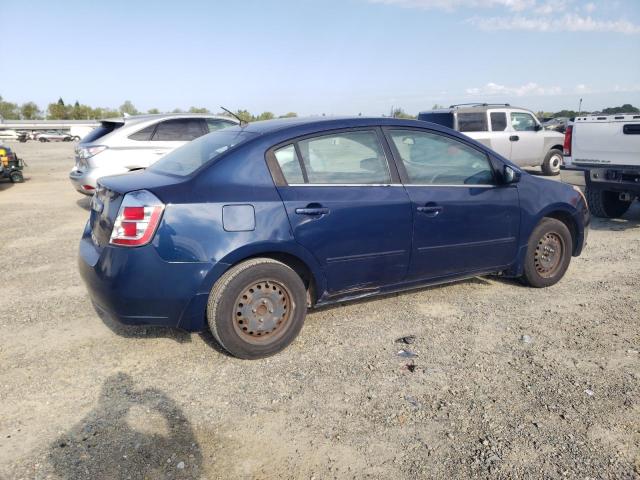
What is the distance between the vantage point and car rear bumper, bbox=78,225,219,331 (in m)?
3.28

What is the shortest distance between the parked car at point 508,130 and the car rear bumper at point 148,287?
9901 mm

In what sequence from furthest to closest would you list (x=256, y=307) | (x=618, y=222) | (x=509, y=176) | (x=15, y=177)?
(x=15, y=177) → (x=618, y=222) → (x=509, y=176) → (x=256, y=307)

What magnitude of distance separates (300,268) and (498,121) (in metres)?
10.8

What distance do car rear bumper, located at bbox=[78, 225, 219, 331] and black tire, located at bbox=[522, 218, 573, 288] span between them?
3160 millimetres

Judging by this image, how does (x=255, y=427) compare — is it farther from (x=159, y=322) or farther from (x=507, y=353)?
(x=507, y=353)

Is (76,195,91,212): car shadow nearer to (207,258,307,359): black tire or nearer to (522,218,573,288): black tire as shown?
(207,258,307,359): black tire

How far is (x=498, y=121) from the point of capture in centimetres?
1299

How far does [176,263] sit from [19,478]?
140 cm

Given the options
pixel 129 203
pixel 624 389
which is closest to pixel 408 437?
pixel 624 389

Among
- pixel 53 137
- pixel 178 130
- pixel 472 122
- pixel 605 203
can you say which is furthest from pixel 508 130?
pixel 53 137

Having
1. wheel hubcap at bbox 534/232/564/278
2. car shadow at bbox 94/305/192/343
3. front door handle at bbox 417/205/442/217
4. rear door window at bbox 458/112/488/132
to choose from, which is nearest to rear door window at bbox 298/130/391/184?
front door handle at bbox 417/205/442/217

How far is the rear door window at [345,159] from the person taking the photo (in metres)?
3.83

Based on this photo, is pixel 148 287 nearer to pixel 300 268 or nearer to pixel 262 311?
pixel 262 311

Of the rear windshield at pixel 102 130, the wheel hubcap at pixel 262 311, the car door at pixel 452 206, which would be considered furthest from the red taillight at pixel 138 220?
the rear windshield at pixel 102 130
